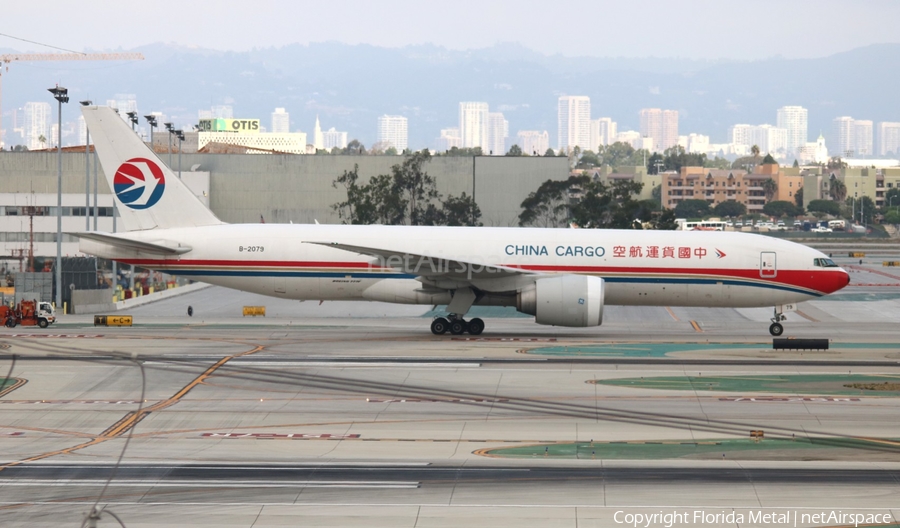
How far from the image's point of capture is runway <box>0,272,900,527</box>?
16.7 m

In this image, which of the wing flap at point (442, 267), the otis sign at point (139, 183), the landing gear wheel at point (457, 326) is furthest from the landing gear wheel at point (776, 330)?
the otis sign at point (139, 183)

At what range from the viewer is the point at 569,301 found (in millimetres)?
36438

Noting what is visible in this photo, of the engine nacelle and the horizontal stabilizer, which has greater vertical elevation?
the horizontal stabilizer

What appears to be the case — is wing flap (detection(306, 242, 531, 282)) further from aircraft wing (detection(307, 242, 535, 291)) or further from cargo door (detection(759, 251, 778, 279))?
cargo door (detection(759, 251, 778, 279))

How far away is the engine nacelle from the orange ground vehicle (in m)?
20.0

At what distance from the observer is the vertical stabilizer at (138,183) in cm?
3975

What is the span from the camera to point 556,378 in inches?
1147

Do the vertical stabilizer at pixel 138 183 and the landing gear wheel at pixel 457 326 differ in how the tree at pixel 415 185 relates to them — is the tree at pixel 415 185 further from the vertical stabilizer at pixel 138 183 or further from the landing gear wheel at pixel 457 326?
the landing gear wheel at pixel 457 326

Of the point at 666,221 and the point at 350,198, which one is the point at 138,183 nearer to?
the point at 350,198

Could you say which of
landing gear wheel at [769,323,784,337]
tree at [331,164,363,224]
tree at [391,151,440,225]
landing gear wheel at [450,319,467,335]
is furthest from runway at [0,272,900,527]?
tree at [391,151,440,225]

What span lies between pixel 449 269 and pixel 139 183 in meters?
13.1

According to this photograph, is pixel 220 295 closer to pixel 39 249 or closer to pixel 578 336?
pixel 578 336

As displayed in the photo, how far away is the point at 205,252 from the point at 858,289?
147ft

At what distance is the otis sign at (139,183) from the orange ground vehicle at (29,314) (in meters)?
5.79
